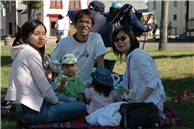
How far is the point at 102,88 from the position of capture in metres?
6.32

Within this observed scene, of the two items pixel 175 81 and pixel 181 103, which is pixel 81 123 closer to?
pixel 181 103

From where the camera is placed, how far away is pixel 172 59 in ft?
47.4

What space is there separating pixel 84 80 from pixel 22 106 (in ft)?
5.37

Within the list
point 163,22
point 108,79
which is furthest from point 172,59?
point 108,79

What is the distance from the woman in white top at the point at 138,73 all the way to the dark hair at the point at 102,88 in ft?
0.57

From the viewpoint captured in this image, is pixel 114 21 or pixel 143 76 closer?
pixel 143 76

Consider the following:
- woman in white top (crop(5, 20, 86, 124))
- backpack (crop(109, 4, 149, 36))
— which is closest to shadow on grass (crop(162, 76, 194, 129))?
backpack (crop(109, 4, 149, 36))

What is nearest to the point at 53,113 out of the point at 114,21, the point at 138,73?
the point at 138,73

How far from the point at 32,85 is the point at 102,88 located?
3.19ft

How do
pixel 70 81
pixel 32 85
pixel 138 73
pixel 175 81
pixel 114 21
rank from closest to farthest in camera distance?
pixel 32 85, pixel 138 73, pixel 70 81, pixel 114 21, pixel 175 81

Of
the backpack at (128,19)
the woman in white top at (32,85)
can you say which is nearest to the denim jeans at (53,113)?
the woman in white top at (32,85)

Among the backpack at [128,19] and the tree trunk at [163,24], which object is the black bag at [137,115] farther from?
the tree trunk at [163,24]

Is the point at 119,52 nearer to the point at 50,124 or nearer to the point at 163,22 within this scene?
the point at 50,124

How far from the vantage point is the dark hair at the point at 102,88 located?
6.32 metres
